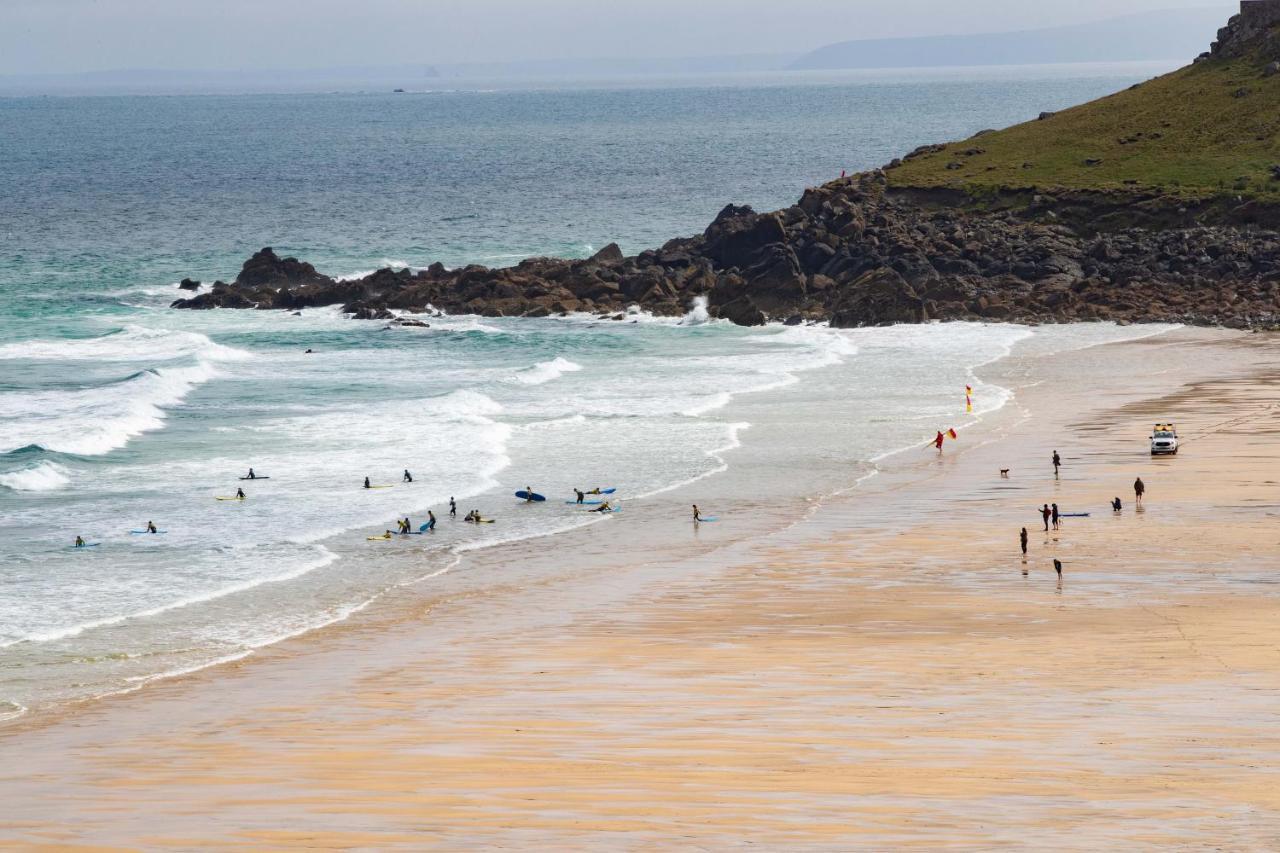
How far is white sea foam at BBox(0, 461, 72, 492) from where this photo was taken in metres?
47.4

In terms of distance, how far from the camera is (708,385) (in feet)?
214

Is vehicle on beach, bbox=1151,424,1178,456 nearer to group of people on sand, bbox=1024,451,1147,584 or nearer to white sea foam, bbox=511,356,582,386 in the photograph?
group of people on sand, bbox=1024,451,1147,584

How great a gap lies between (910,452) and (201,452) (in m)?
22.8

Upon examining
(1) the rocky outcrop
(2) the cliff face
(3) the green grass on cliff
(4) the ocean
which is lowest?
(4) the ocean

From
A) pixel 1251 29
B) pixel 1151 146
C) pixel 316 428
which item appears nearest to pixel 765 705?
pixel 316 428

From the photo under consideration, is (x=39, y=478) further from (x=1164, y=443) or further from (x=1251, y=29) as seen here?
(x=1251, y=29)

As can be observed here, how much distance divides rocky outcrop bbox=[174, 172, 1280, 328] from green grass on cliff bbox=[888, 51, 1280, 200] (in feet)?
9.24

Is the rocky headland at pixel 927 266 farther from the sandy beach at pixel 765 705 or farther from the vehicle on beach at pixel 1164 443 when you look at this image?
the sandy beach at pixel 765 705

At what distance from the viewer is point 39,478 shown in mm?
48156

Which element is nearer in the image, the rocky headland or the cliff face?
the rocky headland

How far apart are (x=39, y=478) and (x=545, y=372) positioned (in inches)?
982

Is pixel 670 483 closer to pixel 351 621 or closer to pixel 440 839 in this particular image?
pixel 351 621

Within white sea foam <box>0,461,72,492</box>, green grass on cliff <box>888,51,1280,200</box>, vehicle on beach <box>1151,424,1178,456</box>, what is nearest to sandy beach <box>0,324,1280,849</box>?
vehicle on beach <box>1151,424,1178,456</box>

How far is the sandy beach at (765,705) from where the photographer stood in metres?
19.2
